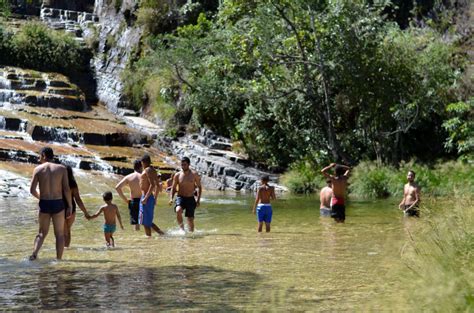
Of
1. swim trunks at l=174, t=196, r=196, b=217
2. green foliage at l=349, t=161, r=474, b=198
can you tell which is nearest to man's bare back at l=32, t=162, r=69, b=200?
swim trunks at l=174, t=196, r=196, b=217

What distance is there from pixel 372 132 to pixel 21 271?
66.0 ft

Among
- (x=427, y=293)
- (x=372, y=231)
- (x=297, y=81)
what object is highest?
(x=297, y=81)

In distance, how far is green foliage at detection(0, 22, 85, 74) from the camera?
4034cm

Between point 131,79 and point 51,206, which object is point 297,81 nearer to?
point 131,79

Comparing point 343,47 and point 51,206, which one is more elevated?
point 343,47

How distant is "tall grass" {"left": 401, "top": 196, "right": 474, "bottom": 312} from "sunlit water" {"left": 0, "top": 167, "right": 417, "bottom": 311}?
0.39 meters

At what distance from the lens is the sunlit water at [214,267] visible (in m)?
7.81

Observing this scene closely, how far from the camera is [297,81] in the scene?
28.1m

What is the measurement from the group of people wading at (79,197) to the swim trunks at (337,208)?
3062mm

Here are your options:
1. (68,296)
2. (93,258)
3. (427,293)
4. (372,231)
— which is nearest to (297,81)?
(372,231)

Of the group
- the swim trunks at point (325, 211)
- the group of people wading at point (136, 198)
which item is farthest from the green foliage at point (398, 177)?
the group of people wading at point (136, 198)

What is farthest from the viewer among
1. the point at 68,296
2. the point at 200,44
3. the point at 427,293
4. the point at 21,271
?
the point at 200,44

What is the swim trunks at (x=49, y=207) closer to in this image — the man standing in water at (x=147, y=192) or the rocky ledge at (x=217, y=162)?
the man standing in water at (x=147, y=192)

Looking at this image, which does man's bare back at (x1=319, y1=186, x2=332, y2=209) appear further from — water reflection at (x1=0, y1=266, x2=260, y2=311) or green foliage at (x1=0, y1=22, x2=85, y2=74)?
green foliage at (x1=0, y1=22, x2=85, y2=74)
